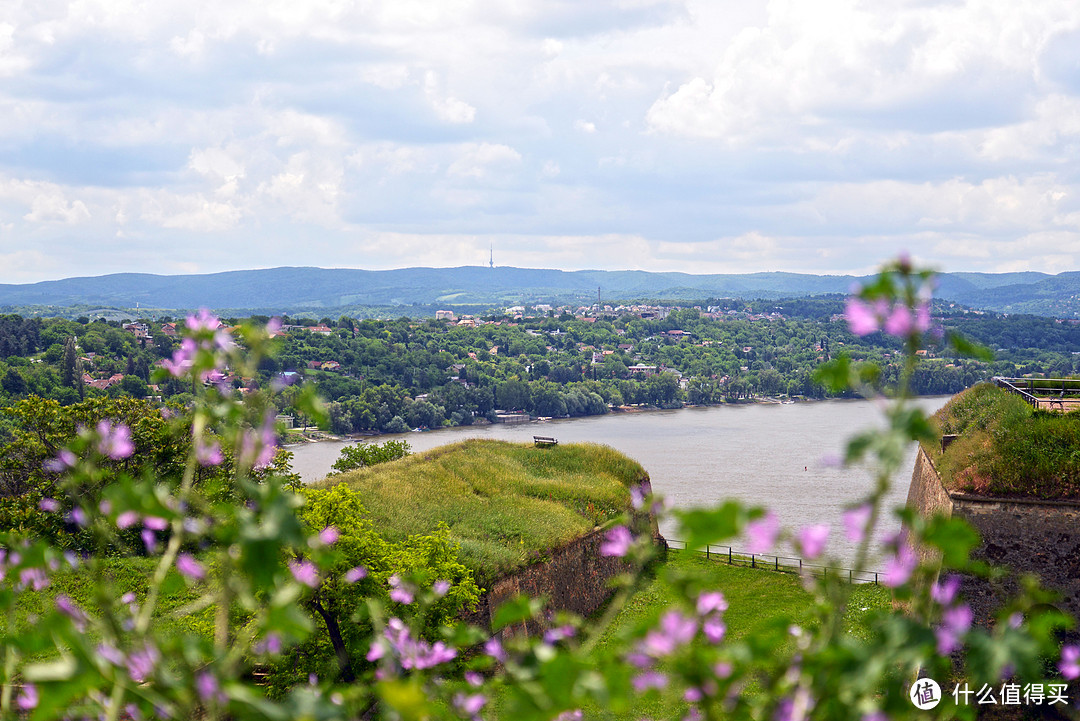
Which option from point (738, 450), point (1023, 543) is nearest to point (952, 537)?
point (1023, 543)

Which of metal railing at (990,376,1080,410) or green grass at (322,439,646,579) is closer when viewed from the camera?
metal railing at (990,376,1080,410)

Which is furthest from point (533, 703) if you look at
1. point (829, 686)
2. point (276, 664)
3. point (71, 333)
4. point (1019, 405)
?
point (71, 333)

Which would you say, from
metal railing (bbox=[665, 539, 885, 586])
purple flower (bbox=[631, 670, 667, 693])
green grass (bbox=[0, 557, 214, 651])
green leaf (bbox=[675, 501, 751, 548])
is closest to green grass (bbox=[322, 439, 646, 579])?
metal railing (bbox=[665, 539, 885, 586])

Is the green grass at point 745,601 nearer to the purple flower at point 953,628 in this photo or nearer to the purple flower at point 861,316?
the purple flower at point 953,628

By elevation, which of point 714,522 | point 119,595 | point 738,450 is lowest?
point 738,450

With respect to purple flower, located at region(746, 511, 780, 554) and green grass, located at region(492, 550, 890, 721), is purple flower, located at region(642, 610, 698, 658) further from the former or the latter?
green grass, located at region(492, 550, 890, 721)

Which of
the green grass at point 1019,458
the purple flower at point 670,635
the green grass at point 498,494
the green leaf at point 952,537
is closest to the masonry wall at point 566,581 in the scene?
the green grass at point 498,494

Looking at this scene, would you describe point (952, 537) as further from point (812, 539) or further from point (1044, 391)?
point (1044, 391)
